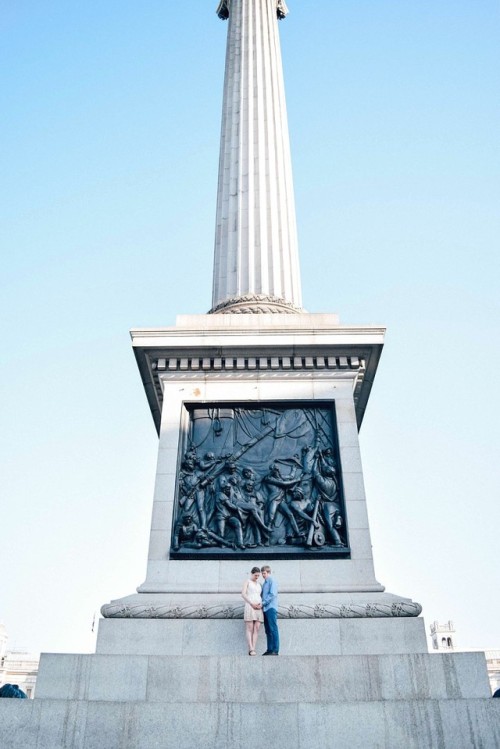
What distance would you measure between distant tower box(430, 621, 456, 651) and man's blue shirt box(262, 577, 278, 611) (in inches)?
2104

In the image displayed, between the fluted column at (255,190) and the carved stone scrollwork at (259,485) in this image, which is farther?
the fluted column at (255,190)

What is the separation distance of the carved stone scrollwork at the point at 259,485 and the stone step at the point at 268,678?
7.60 feet

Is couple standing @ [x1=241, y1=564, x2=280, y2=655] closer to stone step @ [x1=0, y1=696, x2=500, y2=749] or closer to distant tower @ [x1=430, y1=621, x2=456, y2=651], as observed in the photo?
stone step @ [x1=0, y1=696, x2=500, y2=749]

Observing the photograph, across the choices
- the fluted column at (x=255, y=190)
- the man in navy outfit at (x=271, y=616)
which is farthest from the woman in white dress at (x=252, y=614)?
the fluted column at (x=255, y=190)

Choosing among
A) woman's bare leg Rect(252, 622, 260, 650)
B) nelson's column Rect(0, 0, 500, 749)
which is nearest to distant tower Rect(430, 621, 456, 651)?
nelson's column Rect(0, 0, 500, 749)

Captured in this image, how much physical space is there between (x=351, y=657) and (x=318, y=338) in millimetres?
6303

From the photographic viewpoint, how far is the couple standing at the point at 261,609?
33.2 feet

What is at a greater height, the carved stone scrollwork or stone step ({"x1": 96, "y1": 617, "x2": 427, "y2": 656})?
the carved stone scrollwork

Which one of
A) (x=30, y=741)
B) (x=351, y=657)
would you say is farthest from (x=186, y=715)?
(x=351, y=657)

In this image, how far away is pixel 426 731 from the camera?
8.45 meters

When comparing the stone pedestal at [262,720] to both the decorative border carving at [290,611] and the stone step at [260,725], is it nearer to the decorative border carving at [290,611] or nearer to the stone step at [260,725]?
the stone step at [260,725]

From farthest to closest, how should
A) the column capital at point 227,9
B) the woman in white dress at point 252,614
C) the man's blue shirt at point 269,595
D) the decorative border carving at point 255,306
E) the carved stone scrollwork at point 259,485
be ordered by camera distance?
the column capital at point 227,9
the decorative border carving at point 255,306
the carved stone scrollwork at point 259,485
the woman in white dress at point 252,614
the man's blue shirt at point 269,595

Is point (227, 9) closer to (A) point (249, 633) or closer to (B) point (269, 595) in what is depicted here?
(B) point (269, 595)

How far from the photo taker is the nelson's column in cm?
849
